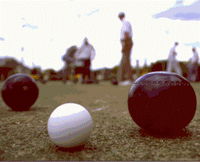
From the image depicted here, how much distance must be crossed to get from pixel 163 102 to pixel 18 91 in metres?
2.94

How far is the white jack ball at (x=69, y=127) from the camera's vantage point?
98.4 inches

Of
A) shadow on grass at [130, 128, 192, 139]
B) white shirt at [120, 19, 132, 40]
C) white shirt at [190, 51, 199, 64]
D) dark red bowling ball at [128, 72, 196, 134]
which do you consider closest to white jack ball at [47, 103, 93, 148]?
dark red bowling ball at [128, 72, 196, 134]

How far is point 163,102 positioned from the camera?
115 inches

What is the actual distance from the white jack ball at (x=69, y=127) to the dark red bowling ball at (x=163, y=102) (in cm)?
69

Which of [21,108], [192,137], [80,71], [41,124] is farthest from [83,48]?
[192,137]

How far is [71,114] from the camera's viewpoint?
8.45ft

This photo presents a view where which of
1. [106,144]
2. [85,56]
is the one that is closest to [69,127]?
[106,144]

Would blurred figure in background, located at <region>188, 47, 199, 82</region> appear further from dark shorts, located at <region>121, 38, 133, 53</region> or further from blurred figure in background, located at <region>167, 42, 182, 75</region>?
dark shorts, located at <region>121, 38, 133, 53</region>

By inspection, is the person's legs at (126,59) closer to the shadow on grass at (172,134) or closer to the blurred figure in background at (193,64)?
the blurred figure in background at (193,64)

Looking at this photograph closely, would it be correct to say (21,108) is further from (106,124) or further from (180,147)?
(180,147)

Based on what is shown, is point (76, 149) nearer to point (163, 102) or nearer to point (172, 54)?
point (163, 102)

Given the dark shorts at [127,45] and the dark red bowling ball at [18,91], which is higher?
the dark shorts at [127,45]

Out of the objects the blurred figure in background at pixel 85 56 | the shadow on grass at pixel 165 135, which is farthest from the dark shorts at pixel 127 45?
the shadow on grass at pixel 165 135

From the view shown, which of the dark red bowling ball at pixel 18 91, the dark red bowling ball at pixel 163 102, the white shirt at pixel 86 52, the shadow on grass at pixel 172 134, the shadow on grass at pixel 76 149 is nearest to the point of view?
the shadow on grass at pixel 76 149
